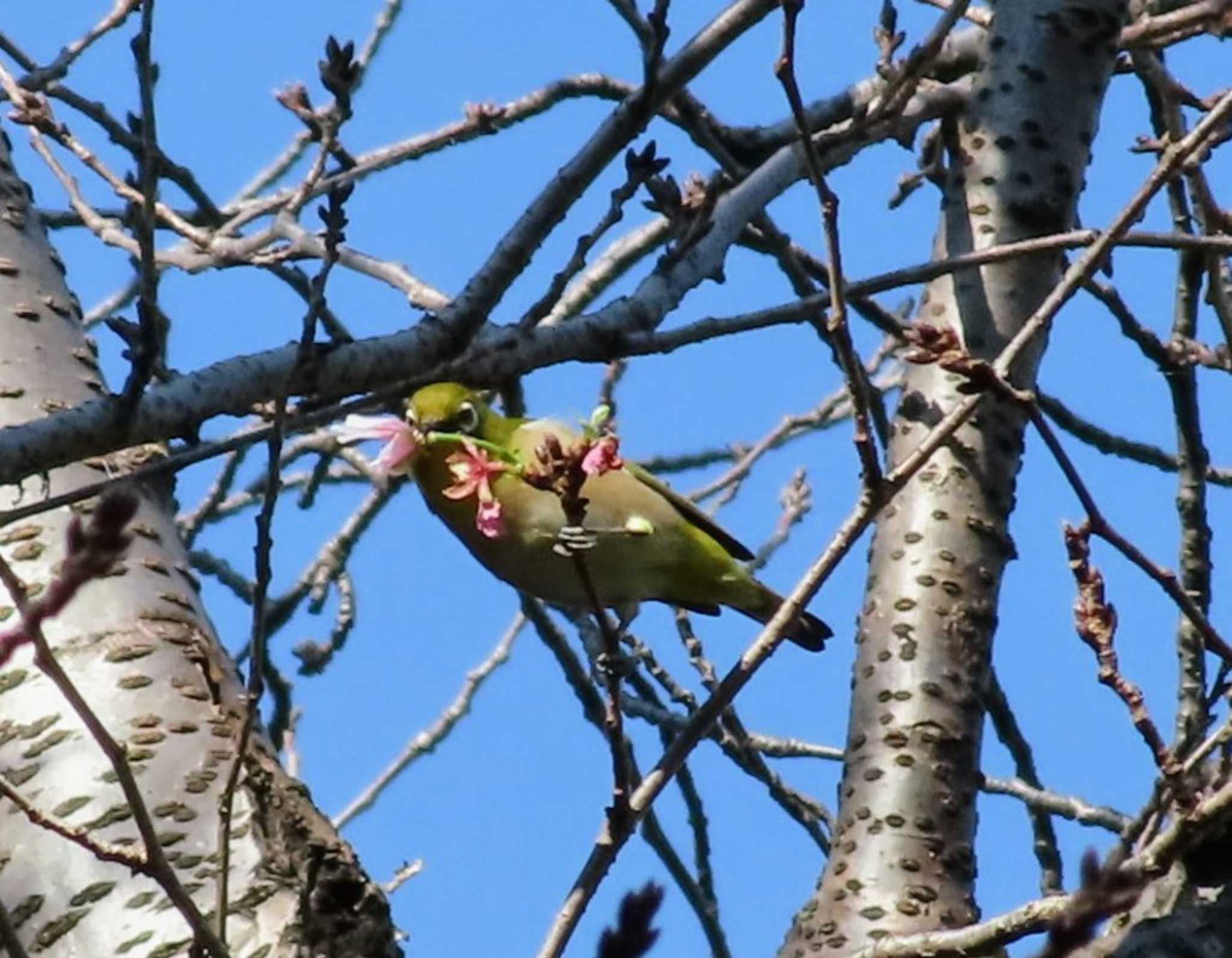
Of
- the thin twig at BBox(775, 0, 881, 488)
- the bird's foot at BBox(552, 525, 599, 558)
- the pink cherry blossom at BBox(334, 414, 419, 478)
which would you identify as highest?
the pink cherry blossom at BBox(334, 414, 419, 478)

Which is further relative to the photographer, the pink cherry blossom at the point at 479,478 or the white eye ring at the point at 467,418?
the white eye ring at the point at 467,418

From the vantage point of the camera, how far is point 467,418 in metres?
3.93

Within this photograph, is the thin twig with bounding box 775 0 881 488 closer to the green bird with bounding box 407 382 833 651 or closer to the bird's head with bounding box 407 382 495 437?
the green bird with bounding box 407 382 833 651

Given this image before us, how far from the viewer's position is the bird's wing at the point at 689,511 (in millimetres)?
4316

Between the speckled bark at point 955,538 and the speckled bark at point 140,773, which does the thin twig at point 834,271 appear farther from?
the speckled bark at point 955,538

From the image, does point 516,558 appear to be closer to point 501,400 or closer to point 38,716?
point 501,400

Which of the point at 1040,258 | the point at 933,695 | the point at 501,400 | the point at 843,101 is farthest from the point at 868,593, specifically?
the point at 501,400

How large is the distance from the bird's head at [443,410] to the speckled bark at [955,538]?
89 cm

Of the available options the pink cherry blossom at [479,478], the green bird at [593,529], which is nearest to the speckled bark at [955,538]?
the green bird at [593,529]

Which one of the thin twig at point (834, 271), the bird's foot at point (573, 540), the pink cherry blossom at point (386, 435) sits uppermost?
the pink cherry blossom at point (386, 435)

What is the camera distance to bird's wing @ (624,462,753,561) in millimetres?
4316

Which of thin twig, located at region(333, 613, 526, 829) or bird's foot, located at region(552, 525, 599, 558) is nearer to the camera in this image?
bird's foot, located at region(552, 525, 599, 558)

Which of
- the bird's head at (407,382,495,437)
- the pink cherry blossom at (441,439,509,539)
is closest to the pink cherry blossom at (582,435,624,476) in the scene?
the pink cherry blossom at (441,439,509,539)

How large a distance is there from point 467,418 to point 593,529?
35 cm
